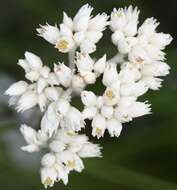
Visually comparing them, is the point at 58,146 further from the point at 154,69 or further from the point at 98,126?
the point at 154,69

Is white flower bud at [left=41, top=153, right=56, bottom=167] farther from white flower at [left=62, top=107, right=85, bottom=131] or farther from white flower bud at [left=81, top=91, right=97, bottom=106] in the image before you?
white flower bud at [left=81, top=91, right=97, bottom=106]

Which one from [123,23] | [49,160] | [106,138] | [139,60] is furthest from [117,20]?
[106,138]

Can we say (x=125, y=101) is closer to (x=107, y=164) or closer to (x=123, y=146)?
(x=107, y=164)

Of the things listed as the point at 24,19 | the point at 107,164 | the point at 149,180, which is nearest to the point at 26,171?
the point at 107,164

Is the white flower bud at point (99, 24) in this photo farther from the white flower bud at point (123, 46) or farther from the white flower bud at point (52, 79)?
the white flower bud at point (52, 79)

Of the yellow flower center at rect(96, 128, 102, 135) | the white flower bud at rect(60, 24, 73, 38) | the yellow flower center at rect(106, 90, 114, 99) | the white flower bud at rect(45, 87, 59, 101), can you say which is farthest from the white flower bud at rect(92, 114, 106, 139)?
the white flower bud at rect(60, 24, 73, 38)
